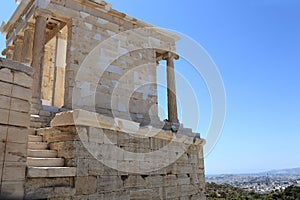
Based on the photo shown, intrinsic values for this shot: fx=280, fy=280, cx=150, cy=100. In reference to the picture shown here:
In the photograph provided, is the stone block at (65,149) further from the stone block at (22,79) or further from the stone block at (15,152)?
the stone block at (22,79)

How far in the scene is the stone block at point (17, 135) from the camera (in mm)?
3698

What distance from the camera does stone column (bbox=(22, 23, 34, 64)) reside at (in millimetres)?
9641

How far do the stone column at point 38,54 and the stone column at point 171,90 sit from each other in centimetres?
529

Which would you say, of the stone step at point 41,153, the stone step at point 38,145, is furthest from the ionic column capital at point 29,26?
the stone step at point 41,153

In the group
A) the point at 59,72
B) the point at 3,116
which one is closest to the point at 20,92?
the point at 3,116

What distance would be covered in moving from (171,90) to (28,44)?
5756 mm

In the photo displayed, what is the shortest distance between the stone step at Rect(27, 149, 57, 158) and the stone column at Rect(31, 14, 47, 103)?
3.65 m

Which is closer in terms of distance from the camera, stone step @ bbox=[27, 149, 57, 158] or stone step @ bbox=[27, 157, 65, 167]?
stone step @ bbox=[27, 157, 65, 167]

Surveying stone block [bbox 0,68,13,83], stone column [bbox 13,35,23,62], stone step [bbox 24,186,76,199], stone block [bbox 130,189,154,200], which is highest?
stone column [bbox 13,35,23,62]

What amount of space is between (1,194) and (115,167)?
7.02 ft

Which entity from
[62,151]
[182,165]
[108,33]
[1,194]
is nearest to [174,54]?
[108,33]

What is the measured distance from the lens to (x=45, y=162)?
4.36m

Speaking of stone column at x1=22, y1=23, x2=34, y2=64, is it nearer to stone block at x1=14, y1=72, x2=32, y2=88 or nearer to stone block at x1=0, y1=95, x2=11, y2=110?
stone block at x1=14, y1=72, x2=32, y2=88

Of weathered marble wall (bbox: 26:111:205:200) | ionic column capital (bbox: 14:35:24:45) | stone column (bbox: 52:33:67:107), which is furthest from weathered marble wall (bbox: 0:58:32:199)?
ionic column capital (bbox: 14:35:24:45)
